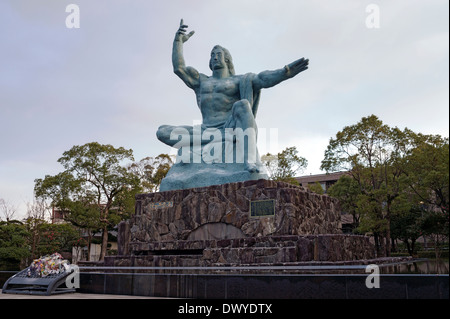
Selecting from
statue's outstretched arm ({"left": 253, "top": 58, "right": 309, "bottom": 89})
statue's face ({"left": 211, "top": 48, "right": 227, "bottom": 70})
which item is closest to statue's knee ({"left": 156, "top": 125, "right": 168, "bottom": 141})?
statue's face ({"left": 211, "top": 48, "right": 227, "bottom": 70})

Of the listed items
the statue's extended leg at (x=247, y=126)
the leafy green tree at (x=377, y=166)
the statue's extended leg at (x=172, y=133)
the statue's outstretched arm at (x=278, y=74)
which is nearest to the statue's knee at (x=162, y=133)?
the statue's extended leg at (x=172, y=133)

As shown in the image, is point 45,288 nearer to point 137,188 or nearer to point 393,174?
point 393,174

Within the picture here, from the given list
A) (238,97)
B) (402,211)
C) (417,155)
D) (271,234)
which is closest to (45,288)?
(271,234)

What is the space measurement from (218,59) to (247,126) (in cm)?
202

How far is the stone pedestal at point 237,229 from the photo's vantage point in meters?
5.95

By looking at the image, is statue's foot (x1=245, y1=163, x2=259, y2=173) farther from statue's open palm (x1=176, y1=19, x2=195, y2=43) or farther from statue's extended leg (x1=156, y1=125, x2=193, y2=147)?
statue's open palm (x1=176, y1=19, x2=195, y2=43)

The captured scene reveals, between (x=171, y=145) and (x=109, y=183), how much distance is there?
14.3 metres

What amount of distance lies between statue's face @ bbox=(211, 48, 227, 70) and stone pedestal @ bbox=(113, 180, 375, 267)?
3008mm

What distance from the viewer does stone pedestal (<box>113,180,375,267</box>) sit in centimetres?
595

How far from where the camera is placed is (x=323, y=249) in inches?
221

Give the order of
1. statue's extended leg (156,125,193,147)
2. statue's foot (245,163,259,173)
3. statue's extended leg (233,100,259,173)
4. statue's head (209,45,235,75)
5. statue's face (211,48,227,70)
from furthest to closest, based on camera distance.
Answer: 1. statue's head (209,45,235,75)
2. statue's face (211,48,227,70)
3. statue's extended leg (156,125,193,147)
4. statue's extended leg (233,100,259,173)
5. statue's foot (245,163,259,173)

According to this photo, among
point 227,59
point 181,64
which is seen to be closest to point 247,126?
point 227,59
